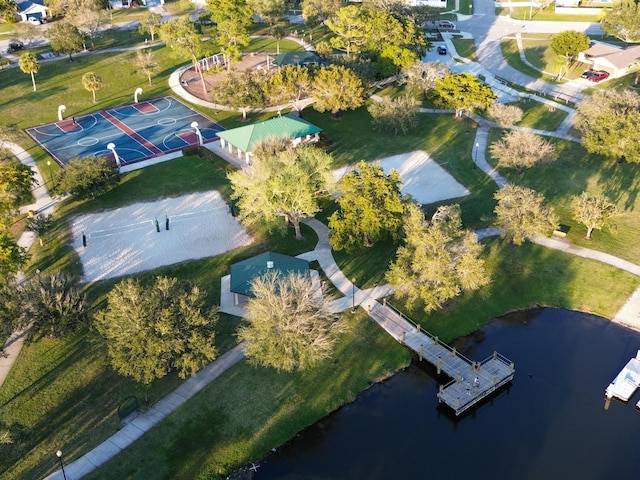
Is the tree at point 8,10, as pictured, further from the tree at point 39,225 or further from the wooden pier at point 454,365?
the wooden pier at point 454,365

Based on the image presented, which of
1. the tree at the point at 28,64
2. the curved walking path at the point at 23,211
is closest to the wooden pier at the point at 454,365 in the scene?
the curved walking path at the point at 23,211

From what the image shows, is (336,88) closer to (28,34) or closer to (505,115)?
(505,115)

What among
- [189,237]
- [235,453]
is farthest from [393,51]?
[235,453]

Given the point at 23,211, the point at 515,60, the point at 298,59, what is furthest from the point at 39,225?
the point at 515,60

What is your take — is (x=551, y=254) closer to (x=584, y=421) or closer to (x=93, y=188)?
(x=584, y=421)

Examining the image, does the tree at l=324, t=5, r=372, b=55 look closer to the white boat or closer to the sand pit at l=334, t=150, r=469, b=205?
the sand pit at l=334, t=150, r=469, b=205

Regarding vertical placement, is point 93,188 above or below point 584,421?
above

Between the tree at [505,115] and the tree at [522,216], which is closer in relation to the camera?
the tree at [522,216]
